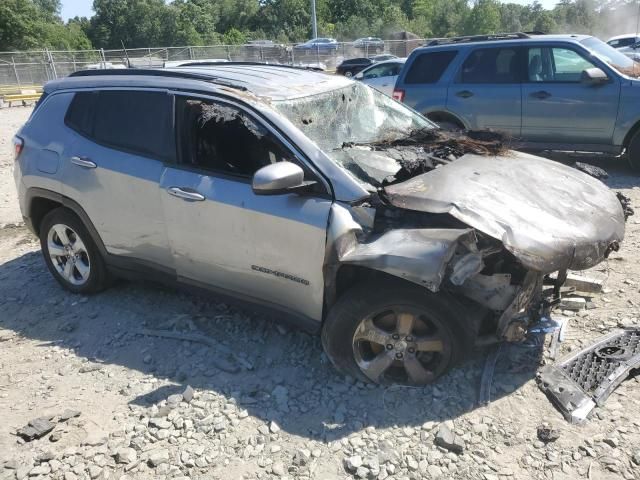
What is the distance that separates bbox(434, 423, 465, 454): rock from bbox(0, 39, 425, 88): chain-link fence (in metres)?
23.3

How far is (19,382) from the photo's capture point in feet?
12.0

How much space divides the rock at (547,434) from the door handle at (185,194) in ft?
7.80

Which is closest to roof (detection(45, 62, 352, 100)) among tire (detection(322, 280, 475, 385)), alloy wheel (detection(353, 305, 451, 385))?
tire (detection(322, 280, 475, 385))

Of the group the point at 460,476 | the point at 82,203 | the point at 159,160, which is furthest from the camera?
the point at 82,203

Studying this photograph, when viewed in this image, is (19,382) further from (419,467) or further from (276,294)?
(419,467)

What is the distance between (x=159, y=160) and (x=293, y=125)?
103 cm

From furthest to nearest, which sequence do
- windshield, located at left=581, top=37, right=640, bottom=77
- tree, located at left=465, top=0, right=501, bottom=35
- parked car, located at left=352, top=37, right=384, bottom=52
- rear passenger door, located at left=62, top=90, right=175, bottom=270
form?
tree, located at left=465, top=0, right=501, bottom=35 < parked car, located at left=352, top=37, right=384, bottom=52 < windshield, located at left=581, top=37, right=640, bottom=77 < rear passenger door, located at left=62, top=90, right=175, bottom=270

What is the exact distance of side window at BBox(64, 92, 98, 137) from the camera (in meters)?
4.32

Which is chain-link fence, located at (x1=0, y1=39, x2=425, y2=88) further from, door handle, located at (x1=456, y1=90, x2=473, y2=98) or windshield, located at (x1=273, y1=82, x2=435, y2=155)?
windshield, located at (x1=273, y1=82, x2=435, y2=155)

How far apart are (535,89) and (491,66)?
75cm

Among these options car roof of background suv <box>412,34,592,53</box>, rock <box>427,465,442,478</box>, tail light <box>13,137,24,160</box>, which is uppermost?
car roof of background suv <box>412,34,592,53</box>

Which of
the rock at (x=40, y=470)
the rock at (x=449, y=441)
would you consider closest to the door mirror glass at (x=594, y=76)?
the rock at (x=449, y=441)

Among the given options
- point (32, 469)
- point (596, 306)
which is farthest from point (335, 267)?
point (596, 306)

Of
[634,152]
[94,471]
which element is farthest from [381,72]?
[94,471]
